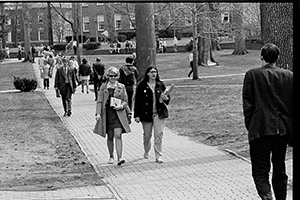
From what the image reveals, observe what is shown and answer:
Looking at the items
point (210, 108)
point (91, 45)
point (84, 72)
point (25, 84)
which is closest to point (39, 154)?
point (210, 108)

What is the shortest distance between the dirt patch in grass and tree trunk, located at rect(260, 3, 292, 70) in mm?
3790

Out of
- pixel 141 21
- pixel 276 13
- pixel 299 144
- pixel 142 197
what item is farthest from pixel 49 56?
pixel 299 144

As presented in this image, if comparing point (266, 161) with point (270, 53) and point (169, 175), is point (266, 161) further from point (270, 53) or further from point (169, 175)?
point (169, 175)

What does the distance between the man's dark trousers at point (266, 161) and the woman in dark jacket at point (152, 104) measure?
4.38m

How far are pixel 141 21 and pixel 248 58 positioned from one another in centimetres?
2425

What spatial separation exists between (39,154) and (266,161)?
7.43 m

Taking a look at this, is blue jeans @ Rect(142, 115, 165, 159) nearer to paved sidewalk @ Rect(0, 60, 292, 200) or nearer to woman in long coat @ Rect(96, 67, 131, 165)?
paved sidewalk @ Rect(0, 60, 292, 200)

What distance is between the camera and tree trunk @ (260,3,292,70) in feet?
37.8

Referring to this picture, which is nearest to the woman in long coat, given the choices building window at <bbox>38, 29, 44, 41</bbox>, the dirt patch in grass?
the dirt patch in grass

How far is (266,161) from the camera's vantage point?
7160 mm

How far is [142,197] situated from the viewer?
29.3 feet

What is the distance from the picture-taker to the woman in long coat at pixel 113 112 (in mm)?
11297

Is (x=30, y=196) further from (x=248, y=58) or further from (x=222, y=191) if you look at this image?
(x=248, y=58)

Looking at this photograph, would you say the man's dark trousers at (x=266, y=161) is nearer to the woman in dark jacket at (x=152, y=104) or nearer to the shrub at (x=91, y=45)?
the woman in dark jacket at (x=152, y=104)
